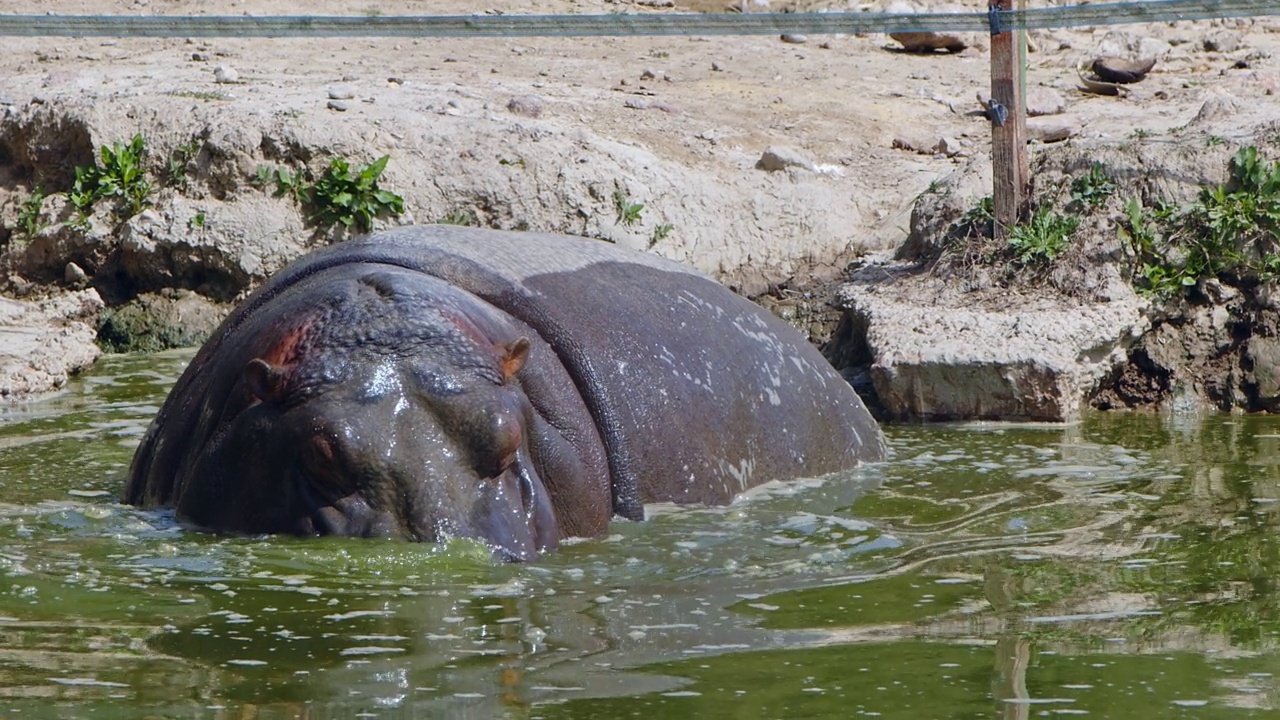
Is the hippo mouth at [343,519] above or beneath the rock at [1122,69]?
beneath

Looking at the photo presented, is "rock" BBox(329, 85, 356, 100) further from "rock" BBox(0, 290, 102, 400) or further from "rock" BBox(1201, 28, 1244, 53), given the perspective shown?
"rock" BBox(1201, 28, 1244, 53)

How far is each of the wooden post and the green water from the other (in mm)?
2366

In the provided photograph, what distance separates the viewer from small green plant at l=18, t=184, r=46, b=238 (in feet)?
33.6

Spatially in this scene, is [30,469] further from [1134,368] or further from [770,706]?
[1134,368]

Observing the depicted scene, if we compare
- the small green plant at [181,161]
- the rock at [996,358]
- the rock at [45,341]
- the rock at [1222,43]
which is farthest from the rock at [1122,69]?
the rock at [45,341]

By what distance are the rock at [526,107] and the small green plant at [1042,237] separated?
13.5ft

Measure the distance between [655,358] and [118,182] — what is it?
18.2 ft

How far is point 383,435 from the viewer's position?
4.55 meters

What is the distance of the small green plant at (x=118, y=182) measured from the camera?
33.4ft

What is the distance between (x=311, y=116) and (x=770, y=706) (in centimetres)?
782

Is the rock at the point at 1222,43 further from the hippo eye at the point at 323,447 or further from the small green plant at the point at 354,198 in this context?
the hippo eye at the point at 323,447

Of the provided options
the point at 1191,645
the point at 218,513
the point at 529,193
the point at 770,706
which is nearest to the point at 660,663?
the point at 770,706

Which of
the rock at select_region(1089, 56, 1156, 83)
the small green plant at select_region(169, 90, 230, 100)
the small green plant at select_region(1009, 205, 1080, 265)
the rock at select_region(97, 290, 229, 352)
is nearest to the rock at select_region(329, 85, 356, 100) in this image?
the small green plant at select_region(169, 90, 230, 100)

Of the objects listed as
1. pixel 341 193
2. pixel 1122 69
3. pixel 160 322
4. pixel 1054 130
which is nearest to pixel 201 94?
pixel 341 193
